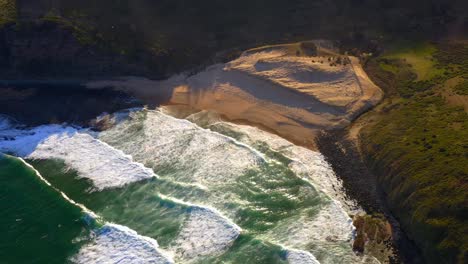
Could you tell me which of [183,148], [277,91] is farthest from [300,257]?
[277,91]

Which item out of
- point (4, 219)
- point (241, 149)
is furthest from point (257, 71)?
point (4, 219)

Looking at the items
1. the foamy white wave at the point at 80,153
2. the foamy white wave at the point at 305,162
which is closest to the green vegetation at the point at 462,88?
the foamy white wave at the point at 305,162

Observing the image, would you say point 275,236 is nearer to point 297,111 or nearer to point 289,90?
point 297,111

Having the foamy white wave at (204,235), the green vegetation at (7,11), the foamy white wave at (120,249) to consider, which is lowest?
the foamy white wave at (120,249)

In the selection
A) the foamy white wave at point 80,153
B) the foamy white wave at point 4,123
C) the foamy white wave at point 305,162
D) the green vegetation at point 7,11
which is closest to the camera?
the foamy white wave at point 305,162

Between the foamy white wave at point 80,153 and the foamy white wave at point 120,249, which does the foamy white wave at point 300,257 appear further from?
the foamy white wave at point 80,153

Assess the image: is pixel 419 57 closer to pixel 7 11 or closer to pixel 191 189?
pixel 191 189

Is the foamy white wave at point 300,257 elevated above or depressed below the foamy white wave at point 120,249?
above
